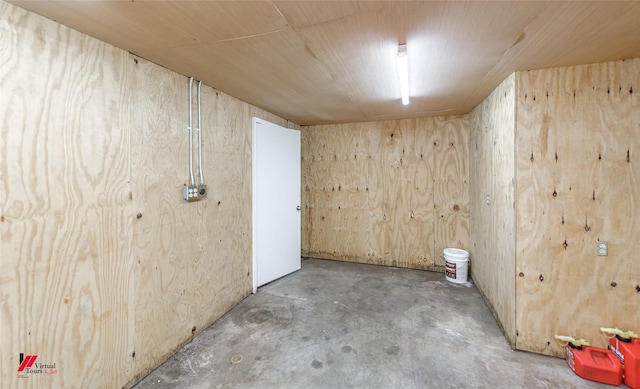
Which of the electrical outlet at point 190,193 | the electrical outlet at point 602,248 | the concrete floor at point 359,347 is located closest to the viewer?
the concrete floor at point 359,347

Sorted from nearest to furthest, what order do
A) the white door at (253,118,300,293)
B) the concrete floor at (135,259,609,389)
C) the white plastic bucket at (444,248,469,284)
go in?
the concrete floor at (135,259,609,389) < the white door at (253,118,300,293) < the white plastic bucket at (444,248,469,284)

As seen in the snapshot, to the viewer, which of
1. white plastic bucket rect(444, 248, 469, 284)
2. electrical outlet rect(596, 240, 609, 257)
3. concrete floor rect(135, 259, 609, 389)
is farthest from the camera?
white plastic bucket rect(444, 248, 469, 284)

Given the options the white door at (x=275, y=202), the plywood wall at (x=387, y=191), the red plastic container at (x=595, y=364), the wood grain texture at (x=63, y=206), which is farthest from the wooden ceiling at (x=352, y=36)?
the red plastic container at (x=595, y=364)

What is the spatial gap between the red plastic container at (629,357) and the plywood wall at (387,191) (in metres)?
2.11

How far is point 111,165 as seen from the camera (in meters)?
1.76

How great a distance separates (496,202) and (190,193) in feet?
9.79

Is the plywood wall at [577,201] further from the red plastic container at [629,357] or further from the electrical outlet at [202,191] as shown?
the electrical outlet at [202,191]

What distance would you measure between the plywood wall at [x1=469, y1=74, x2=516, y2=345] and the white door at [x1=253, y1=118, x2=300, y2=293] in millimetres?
2537

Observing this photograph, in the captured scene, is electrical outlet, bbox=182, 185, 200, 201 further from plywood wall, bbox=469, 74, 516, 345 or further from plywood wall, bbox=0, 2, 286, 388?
plywood wall, bbox=469, 74, 516, 345

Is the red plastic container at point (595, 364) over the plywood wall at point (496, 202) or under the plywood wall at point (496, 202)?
under

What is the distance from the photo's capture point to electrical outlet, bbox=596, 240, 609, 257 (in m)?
2.04

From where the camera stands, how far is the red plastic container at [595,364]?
6.08ft

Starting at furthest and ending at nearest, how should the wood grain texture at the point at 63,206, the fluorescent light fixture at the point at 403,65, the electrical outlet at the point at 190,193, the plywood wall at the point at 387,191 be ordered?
the plywood wall at the point at 387,191 → the electrical outlet at the point at 190,193 → the fluorescent light fixture at the point at 403,65 → the wood grain texture at the point at 63,206

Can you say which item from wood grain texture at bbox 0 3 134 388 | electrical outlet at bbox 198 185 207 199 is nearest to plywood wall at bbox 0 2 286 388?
wood grain texture at bbox 0 3 134 388
